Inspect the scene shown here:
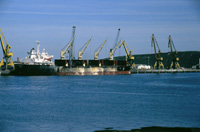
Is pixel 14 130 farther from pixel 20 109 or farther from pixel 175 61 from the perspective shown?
pixel 175 61

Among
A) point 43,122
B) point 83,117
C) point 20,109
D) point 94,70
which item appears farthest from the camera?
point 94,70

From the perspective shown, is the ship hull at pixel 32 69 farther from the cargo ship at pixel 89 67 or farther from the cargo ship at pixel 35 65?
the cargo ship at pixel 89 67

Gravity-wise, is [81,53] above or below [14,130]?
above

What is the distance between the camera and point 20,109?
34.8m

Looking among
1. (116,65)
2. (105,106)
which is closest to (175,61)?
(116,65)

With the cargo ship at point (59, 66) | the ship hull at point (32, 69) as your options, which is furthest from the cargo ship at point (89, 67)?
the ship hull at point (32, 69)

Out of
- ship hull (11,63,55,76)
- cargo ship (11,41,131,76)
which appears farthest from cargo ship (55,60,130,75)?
ship hull (11,63,55,76)

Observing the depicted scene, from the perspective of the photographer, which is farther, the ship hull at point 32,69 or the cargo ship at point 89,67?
the cargo ship at point 89,67

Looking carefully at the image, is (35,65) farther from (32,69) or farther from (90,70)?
(90,70)

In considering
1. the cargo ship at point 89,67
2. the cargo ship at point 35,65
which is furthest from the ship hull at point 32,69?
the cargo ship at point 89,67

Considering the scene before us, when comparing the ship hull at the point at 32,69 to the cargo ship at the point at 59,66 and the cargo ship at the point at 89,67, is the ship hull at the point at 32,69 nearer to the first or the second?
the cargo ship at the point at 59,66

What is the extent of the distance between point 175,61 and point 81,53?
69902mm

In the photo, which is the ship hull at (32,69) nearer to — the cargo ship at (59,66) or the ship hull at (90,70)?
the cargo ship at (59,66)

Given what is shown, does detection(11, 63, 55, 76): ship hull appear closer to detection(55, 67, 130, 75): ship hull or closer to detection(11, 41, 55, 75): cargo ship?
Answer: detection(11, 41, 55, 75): cargo ship
